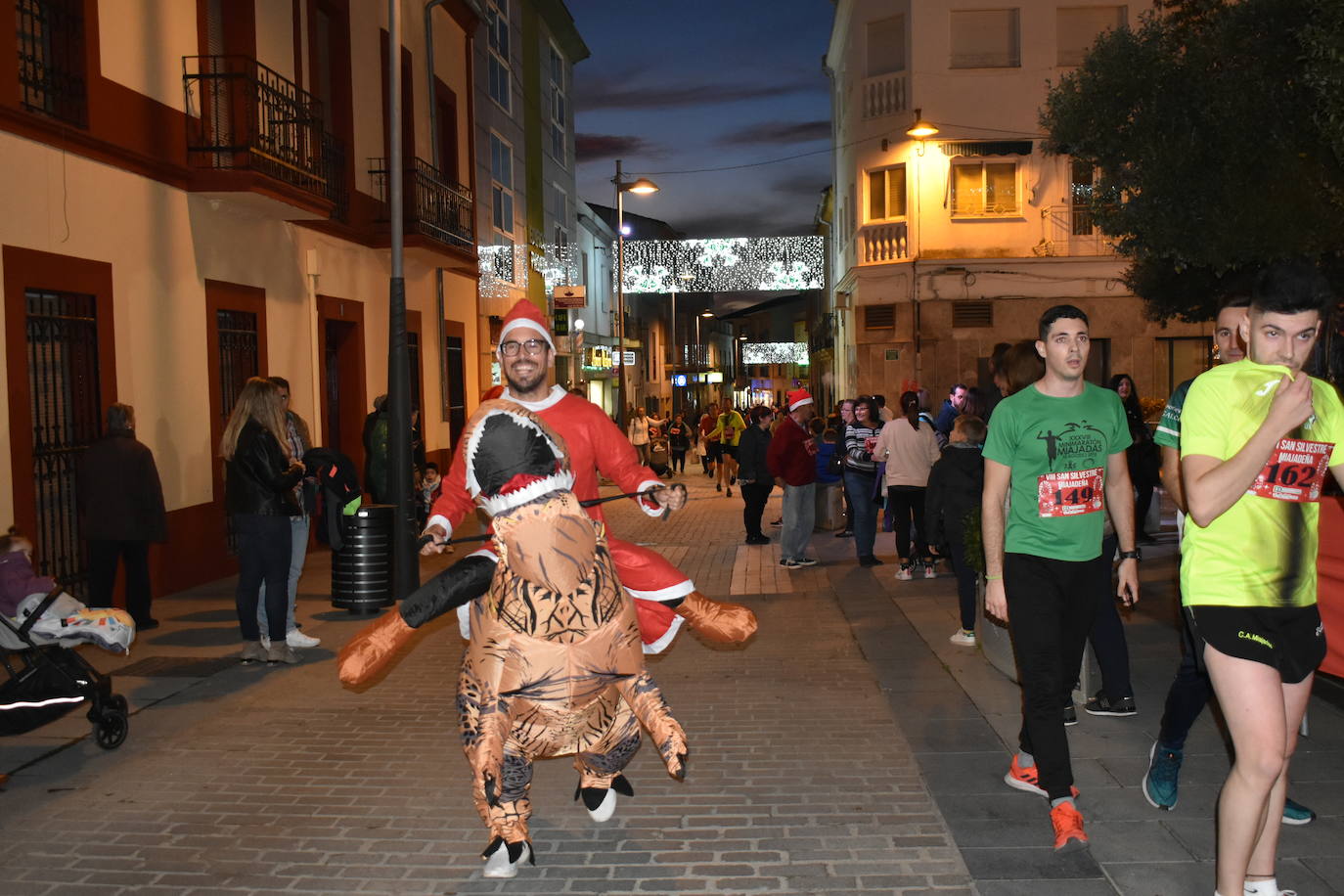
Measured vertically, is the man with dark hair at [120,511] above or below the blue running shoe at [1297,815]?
above

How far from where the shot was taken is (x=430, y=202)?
19.0m

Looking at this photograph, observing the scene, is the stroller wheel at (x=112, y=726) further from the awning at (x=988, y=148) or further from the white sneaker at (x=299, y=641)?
the awning at (x=988, y=148)

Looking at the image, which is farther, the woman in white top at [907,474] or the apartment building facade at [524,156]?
the apartment building facade at [524,156]

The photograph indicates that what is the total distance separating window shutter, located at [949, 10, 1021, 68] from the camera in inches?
1085

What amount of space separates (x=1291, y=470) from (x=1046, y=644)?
53.3 inches

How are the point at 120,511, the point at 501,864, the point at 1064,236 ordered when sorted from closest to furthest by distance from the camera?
the point at 501,864, the point at 120,511, the point at 1064,236

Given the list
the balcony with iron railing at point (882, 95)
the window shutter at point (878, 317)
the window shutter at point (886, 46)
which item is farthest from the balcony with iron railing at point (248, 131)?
the window shutter at point (886, 46)

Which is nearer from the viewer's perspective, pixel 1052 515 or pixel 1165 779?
pixel 1052 515

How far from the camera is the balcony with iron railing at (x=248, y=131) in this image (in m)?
12.0

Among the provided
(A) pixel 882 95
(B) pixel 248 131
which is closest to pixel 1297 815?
(B) pixel 248 131

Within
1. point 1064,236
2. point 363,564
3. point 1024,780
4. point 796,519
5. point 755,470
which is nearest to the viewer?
point 1024,780

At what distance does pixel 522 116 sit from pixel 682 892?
27.2m

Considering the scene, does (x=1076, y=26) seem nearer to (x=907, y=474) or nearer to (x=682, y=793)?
(x=907, y=474)

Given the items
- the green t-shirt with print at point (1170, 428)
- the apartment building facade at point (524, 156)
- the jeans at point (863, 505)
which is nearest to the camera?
the green t-shirt with print at point (1170, 428)
